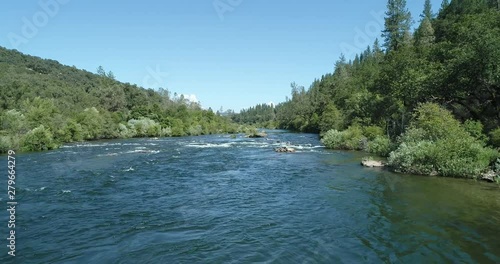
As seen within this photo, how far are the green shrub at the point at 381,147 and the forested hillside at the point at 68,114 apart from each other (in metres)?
42.2

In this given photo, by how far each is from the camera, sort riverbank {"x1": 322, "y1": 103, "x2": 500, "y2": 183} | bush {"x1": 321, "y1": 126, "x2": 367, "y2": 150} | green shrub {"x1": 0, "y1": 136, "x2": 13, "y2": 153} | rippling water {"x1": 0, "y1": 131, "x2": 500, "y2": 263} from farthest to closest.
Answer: bush {"x1": 321, "y1": 126, "x2": 367, "y2": 150} → green shrub {"x1": 0, "y1": 136, "x2": 13, "y2": 153} → riverbank {"x1": 322, "y1": 103, "x2": 500, "y2": 183} → rippling water {"x1": 0, "y1": 131, "x2": 500, "y2": 263}

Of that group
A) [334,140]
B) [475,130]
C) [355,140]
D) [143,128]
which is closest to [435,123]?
[475,130]

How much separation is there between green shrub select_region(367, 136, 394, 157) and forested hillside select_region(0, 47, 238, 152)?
1660 inches

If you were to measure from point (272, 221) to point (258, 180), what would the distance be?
9.98 metres

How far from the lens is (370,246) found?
12578mm

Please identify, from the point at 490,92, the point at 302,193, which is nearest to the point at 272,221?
the point at 302,193

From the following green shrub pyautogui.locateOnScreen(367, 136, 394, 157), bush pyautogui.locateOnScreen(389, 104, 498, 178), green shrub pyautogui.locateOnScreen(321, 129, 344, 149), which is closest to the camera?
bush pyautogui.locateOnScreen(389, 104, 498, 178)

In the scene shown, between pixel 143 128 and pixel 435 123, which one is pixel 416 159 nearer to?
pixel 435 123

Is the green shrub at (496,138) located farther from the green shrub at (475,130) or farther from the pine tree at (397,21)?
the pine tree at (397,21)

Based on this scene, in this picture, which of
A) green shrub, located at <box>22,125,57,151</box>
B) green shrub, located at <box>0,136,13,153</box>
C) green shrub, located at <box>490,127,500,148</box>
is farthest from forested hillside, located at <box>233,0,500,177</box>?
green shrub, located at <box>0,136,13,153</box>

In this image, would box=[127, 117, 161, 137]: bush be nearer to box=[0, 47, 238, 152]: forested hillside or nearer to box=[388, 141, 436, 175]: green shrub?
box=[0, 47, 238, 152]: forested hillside

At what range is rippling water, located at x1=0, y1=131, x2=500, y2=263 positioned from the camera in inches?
467

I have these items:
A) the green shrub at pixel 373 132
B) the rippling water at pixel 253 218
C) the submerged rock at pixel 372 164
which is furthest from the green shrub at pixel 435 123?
the green shrub at pixel 373 132

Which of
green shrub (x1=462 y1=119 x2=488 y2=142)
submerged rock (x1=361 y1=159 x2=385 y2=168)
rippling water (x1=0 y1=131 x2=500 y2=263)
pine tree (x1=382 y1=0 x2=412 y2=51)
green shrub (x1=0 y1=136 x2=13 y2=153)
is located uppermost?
pine tree (x1=382 y1=0 x2=412 y2=51)
